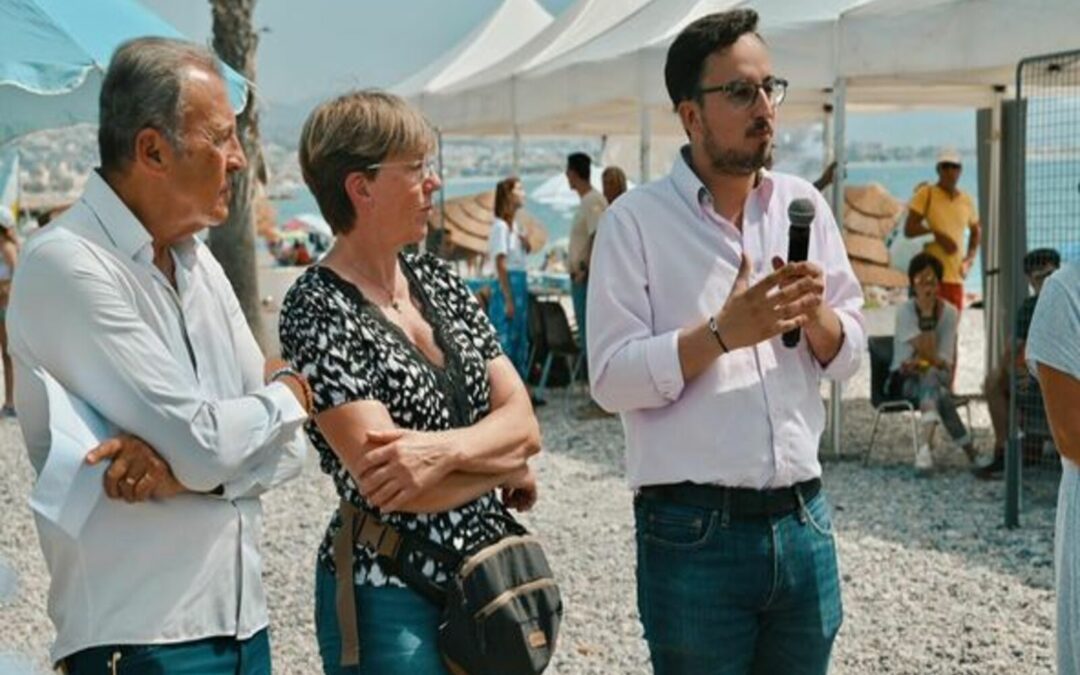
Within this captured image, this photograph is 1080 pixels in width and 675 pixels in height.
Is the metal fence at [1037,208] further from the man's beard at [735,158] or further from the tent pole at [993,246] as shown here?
the man's beard at [735,158]

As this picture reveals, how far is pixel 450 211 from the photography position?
25859mm

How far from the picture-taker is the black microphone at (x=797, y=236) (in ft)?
10.3

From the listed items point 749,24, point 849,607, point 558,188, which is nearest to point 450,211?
point 558,188

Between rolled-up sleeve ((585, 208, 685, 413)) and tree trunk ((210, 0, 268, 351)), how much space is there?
12177 mm

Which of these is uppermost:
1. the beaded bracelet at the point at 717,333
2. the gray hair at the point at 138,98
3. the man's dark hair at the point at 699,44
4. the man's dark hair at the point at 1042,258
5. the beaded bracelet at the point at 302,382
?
the man's dark hair at the point at 699,44

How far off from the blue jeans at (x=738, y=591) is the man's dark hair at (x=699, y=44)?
0.88 m

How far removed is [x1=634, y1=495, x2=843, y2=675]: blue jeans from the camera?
10.3ft

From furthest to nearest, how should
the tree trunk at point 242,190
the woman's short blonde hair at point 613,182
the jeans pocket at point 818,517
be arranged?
the tree trunk at point 242,190
the woman's short blonde hair at point 613,182
the jeans pocket at point 818,517

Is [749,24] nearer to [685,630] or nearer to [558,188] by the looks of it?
[685,630]

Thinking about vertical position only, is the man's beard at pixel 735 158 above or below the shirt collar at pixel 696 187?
above

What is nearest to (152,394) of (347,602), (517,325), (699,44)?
(347,602)

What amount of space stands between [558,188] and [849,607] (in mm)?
34225

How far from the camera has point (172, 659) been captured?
261cm

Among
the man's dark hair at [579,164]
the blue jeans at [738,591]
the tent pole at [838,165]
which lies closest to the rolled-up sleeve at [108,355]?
the blue jeans at [738,591]
